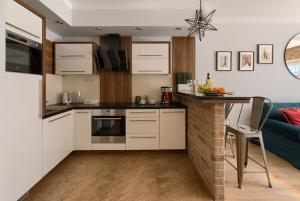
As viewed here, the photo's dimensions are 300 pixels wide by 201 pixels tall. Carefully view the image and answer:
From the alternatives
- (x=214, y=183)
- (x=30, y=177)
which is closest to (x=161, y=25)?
(x=214, y=183)

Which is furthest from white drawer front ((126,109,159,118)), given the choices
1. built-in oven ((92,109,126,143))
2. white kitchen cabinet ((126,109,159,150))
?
built-in oven ((92,109,126,143))

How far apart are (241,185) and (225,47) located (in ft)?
10.1

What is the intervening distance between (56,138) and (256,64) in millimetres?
4159

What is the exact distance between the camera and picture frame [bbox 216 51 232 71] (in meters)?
5.05

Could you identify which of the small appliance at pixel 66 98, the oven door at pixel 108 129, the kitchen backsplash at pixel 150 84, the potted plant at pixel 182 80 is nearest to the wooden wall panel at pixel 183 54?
the potted plant at pixel 182 80

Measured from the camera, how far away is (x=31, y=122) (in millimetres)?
2590

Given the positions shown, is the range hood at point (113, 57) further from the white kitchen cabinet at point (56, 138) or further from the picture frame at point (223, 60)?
the picture frame at point (223, 60)

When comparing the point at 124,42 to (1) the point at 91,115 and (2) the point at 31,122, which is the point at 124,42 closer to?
(1) the point at 91,115

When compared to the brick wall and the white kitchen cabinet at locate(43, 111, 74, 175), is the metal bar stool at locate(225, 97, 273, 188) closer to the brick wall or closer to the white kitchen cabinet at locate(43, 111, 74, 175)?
the brick wall

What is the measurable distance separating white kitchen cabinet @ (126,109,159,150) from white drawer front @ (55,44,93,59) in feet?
4.34

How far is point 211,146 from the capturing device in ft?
8.77

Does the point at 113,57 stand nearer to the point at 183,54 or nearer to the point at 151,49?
the point at 151,49

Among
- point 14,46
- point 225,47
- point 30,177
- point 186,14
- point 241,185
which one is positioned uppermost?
point 186,14

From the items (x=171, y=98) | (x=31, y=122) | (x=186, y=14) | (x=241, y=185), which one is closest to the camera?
(x=31, y=122)
